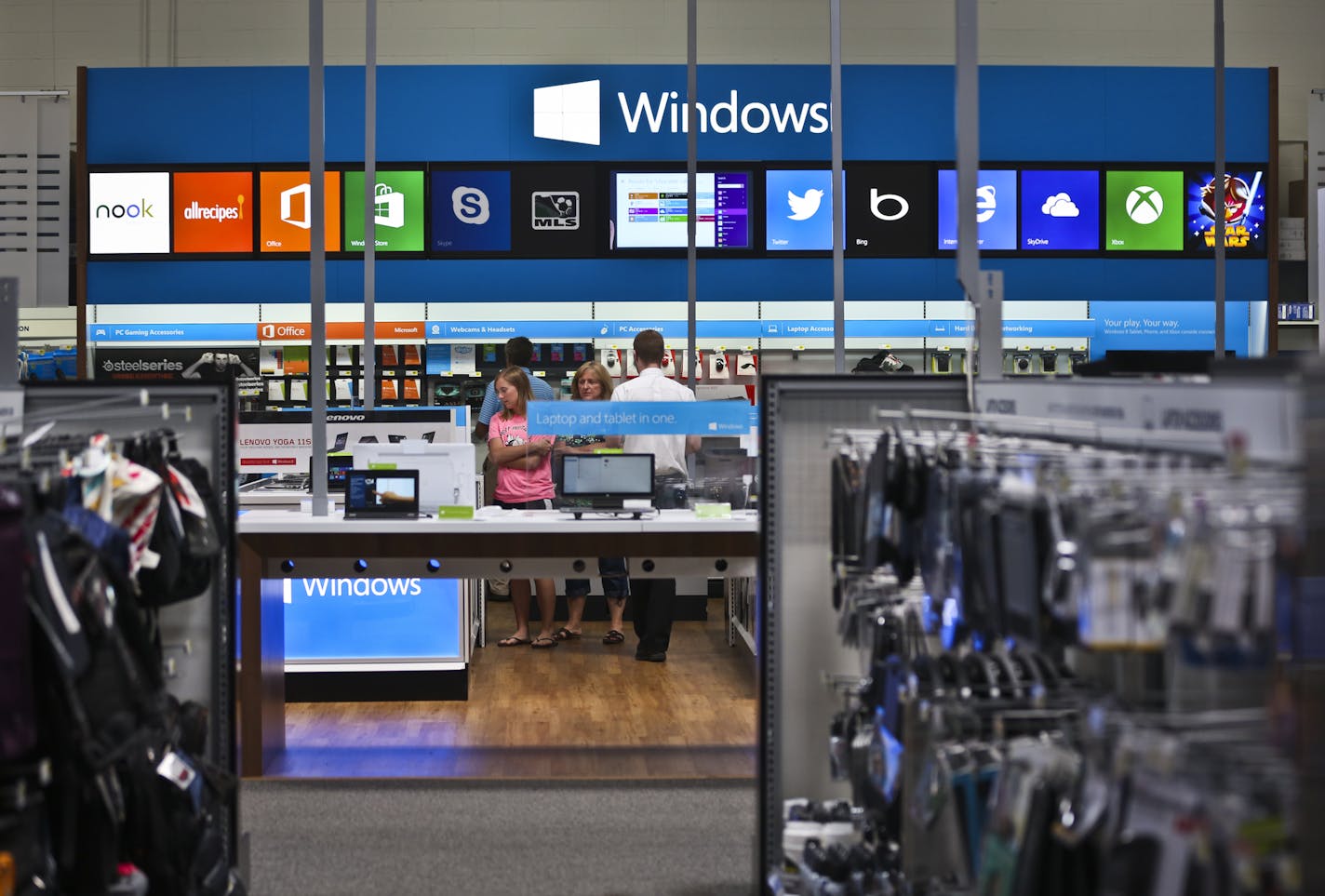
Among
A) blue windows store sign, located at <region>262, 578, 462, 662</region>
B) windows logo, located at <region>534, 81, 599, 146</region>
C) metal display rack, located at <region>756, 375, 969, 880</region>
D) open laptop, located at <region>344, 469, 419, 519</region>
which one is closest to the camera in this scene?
metal display rack, located at <region>756, 375, 969, 880</region>

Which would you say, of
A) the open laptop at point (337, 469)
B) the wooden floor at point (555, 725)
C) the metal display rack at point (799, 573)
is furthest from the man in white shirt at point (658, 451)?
the metal display rack at point (799, 573)

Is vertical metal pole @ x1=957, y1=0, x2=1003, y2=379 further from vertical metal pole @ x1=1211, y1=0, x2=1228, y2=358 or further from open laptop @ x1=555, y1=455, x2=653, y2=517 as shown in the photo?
vertical metal pole @ x1=1211, y1=0, x2=1228, y2=358

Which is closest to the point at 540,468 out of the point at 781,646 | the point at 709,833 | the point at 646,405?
the point at 646,405

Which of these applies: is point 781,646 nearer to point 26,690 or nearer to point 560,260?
point 26,690

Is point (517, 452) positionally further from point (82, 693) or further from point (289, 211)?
point (82, 693)

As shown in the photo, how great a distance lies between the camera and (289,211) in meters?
8.84

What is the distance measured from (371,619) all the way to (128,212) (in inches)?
163

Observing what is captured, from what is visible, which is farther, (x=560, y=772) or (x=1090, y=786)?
(x=560, y=772)

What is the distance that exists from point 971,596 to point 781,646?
124 centimetres

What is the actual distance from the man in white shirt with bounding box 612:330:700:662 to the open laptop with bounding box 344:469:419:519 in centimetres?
104

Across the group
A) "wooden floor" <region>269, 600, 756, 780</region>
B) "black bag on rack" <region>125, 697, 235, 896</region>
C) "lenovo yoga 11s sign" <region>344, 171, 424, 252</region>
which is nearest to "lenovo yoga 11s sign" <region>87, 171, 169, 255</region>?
"lenovo yoga 11s sign" <region>344, 171, 424, 252</region>

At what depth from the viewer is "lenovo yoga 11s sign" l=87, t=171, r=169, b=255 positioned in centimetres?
882

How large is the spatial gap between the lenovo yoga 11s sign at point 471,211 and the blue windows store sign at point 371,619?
328cm

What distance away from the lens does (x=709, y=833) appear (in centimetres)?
448
